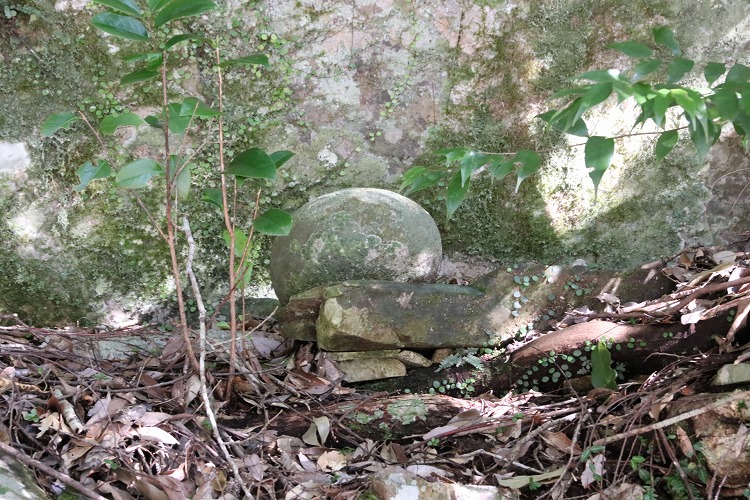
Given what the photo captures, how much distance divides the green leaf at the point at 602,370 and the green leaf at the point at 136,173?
6.11 feet

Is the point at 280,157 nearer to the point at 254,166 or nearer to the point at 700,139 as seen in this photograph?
the point at 254,166

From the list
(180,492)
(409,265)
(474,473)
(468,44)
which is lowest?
(474,473)

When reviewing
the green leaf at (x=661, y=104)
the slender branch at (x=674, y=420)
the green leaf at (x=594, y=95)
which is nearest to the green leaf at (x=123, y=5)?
the green leaf at (x=594, y=95)

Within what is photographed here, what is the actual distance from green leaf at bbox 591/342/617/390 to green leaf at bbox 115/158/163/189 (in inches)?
73.3

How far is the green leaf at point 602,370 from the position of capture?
9.03 ft

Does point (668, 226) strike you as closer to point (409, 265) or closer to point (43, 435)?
point (409, 265)

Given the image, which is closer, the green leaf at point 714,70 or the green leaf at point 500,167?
the green leaf at point 714,70

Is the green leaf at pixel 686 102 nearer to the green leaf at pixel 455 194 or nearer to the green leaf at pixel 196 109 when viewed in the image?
the green leaf at pixel 455 194

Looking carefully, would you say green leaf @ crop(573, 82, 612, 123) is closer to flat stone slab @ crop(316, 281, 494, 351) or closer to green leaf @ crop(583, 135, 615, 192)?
green leaf @ crop(583, 135, 615, 192)

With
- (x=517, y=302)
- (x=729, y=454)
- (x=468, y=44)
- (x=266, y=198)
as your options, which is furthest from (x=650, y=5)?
(x=729, y=454)

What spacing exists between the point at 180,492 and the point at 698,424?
1729 mm

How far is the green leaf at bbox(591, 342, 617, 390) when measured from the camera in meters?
2.75

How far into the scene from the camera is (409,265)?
3342mm

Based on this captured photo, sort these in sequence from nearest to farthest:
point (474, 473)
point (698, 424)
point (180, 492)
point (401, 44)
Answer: point (180, 492) < point (698, 424) < point (474, 473) < point (401, 44)
